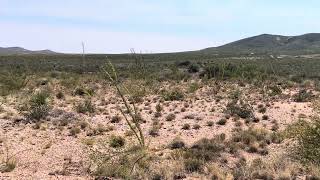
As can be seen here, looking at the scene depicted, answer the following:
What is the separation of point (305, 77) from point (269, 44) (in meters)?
138

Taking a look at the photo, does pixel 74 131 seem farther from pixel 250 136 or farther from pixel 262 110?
pixel 262 110

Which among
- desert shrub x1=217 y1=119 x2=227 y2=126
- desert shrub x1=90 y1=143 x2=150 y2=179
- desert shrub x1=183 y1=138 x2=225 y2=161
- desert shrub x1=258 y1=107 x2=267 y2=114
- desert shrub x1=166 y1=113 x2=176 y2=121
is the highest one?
desert shrub x1=90 y1=143 x2=150 y2=179

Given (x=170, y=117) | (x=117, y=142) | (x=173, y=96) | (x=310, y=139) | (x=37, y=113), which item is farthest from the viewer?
(x=173, y=96)

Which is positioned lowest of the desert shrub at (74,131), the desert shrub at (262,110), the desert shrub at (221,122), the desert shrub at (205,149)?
the desert shrub at (262,110)

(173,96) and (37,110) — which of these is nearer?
(37,110)

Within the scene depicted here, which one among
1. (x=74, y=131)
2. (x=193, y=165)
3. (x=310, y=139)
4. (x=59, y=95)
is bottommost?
(x=59, y=95)

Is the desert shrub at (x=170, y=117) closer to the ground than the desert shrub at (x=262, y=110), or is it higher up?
higher up

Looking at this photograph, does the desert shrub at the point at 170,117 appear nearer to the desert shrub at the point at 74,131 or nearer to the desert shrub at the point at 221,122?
the desert shrub at the point at 221,122

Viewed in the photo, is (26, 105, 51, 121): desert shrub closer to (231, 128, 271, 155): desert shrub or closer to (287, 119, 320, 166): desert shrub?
(231, 128, 271, 155): desert shrub

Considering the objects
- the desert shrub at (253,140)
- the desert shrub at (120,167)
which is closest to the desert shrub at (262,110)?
the desert shrub at (253,140)

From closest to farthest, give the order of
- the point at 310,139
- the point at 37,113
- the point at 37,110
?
the point at 310,139 → the point at 37,113 → the point at 37,110

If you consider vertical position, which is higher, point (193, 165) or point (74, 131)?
point (193, 165)

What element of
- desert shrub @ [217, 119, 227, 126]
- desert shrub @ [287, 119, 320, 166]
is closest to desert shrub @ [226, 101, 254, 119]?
desert shrub @ [217, 119, 227, 126]

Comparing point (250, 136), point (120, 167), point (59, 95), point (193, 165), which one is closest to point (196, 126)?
point (250, 136)
